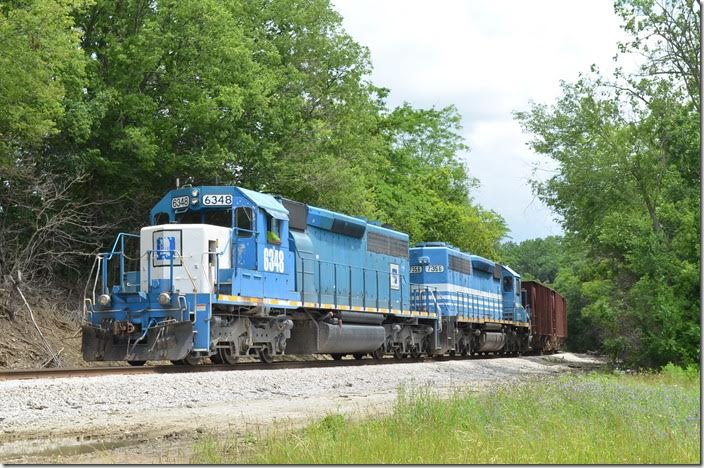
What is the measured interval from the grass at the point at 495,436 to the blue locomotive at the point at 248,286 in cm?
714

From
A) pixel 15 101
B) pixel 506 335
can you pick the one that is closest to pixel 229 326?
pixel 15 101

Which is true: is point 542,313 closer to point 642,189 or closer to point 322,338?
point 642,189

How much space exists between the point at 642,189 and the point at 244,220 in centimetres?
1728

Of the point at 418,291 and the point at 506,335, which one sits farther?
the point at 506,335

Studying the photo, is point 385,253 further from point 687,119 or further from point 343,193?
point 687,119

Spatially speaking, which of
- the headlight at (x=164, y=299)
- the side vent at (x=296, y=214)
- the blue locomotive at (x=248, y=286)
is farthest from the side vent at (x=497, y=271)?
the headlight at (x=164, y=299)

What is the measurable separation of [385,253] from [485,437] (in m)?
16.5

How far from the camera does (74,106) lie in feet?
75.3

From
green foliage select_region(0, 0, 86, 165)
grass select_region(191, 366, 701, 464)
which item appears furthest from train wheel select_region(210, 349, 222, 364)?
grass select_region(191, 366, 701, 464)

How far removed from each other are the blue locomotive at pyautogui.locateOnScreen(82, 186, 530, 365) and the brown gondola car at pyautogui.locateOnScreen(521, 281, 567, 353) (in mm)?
15610

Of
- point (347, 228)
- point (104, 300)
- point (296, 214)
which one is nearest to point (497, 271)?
point (347, 228)

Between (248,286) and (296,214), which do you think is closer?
(248,286)

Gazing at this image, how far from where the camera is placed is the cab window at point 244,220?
1833cm

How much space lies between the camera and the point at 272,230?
18.9 meters
